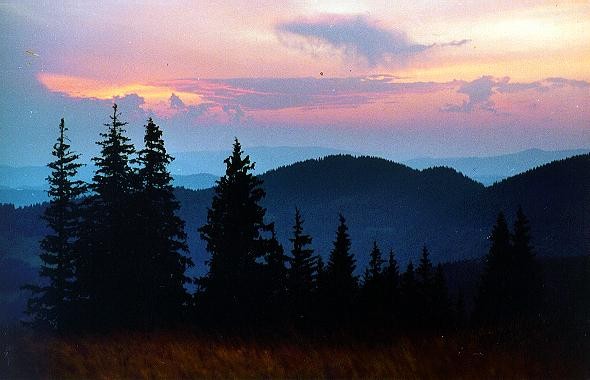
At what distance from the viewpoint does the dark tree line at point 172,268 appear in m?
14.3

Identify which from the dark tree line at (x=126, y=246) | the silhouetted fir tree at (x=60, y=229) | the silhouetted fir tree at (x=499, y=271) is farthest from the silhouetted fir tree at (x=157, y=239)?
the silhouetted fir tree at (x=499, y=271)

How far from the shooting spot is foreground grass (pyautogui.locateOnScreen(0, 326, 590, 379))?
7.70 m

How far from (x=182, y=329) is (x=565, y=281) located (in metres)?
155

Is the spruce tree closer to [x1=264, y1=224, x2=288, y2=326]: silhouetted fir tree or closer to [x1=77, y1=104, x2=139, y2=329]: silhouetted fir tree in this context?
[x1=264, y1=224, x2=288, y2=326]: silhouetted fir tree

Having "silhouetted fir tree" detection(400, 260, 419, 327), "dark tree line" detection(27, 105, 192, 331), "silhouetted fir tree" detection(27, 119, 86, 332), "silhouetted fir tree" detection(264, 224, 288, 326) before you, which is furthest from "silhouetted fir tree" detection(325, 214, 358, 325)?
"silhouetted fir tree" detection(27, 119, 86, 332)

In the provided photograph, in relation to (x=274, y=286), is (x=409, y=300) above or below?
below

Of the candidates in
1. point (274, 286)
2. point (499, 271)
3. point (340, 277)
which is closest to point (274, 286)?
point (274, 286)

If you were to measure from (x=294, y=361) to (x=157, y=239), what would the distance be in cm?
1734

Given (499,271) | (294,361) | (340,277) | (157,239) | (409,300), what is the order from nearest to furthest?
(294,361) → (409,300) → (157,239) → (340,277) → (499,271)

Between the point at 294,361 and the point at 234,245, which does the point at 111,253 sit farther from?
the point at 294,361

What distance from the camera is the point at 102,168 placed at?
90.4 ft

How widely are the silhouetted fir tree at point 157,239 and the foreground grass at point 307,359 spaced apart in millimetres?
10717

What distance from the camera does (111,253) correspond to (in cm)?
2306

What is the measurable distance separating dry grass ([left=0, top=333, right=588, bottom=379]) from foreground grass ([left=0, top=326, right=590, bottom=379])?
0.04ft
